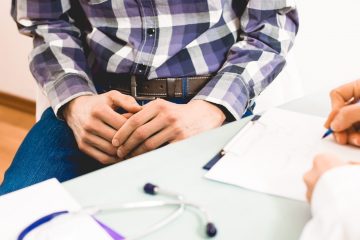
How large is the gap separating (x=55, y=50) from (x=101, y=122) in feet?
0.91

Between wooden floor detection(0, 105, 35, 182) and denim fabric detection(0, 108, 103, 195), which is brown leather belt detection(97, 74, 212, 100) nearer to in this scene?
denim fabric detection(0, 108, 103, 195)

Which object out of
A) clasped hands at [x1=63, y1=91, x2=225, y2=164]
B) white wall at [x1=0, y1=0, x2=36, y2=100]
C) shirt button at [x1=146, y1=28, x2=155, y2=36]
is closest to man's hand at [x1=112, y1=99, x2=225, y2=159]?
clasped hands at [x1=63, y1=91, x2=225, y2=164]

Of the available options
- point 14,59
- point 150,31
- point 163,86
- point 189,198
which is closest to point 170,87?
point 163,86

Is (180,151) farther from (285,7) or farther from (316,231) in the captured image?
(285,7)

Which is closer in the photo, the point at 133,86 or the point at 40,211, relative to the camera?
the point at 40,211

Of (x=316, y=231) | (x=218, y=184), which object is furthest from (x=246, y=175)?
(x=316, y=231)

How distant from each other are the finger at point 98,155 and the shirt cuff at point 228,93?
218 millimetres

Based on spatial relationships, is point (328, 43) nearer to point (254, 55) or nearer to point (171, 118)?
point (254, 55)

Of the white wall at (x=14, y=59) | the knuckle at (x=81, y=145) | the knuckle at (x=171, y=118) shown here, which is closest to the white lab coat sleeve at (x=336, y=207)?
the knuckle at (x=171, y=118)

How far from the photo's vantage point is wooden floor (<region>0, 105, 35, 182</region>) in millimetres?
2286

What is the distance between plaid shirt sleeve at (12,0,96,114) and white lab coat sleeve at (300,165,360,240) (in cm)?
64

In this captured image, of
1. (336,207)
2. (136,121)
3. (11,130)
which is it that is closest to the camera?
(336,207)

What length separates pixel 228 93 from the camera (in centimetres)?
98

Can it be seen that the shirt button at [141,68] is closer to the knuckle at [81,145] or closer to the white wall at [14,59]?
the knuckle at [81,145]
